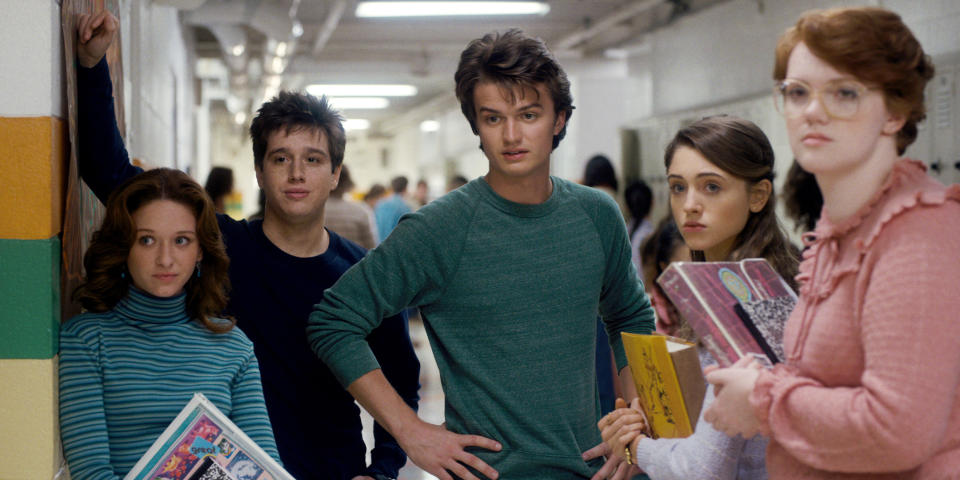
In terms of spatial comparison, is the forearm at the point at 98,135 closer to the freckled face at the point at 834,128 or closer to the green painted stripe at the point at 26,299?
the green painted stripe at the point at 26,299

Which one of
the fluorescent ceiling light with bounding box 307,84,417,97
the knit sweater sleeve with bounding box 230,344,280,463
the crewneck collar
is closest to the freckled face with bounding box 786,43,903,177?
the crewneck collar

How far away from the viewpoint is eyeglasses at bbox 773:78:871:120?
1.12 metres

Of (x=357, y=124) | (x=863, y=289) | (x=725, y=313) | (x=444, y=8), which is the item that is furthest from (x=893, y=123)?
(x=357, y=124)

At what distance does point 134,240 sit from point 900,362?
141cm

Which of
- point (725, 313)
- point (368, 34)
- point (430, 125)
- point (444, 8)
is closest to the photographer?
point (725, 313)

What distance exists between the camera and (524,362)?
178cm

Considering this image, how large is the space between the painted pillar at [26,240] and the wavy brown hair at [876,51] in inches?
50.5

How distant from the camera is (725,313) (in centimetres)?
126

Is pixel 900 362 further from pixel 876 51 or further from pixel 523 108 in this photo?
pixel 523 108

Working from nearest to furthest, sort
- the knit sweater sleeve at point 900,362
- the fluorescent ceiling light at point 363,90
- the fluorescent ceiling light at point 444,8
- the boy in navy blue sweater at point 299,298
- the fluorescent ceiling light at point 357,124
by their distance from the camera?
the knit sweater sleeve at point 900,362 → the boy in navy blue sweater at point 299,298 → the fluorescent ceiling light at point 444,8 → the fluorescent ceiling light at point 363,90 → the fluorescent ceiling light at point 357,124

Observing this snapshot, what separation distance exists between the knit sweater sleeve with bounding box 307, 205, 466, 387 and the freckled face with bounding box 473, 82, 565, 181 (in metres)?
0.17

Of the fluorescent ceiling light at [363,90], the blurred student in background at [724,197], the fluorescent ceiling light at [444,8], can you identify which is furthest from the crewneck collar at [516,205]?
Result: the fluorescent ceiling light at [363,90]

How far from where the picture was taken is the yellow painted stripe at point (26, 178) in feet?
5.10

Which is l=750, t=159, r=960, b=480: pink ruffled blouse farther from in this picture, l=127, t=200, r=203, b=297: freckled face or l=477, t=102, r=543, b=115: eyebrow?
l=127, t=200, r=203, b=297: freckled face
